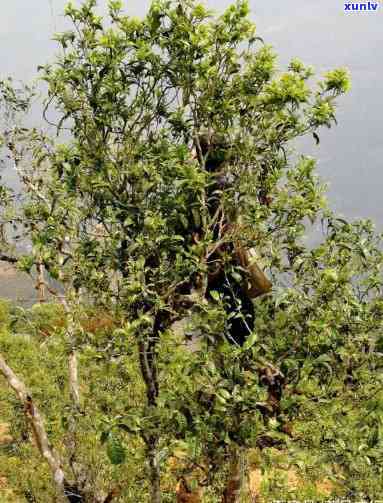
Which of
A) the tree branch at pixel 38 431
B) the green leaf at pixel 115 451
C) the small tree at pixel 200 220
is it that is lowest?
the tree branch at pixel 38 431

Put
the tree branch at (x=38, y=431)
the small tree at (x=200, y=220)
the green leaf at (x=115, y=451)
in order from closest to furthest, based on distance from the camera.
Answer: the green leaf at (x=115, y=451) → the small tree at (x=200, y=220) → the tree branch at (x=38, y=431)

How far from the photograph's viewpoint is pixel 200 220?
20.5 ft

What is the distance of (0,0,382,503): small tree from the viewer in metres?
5.31

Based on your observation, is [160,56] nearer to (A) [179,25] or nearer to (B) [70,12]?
(A) [179,25]

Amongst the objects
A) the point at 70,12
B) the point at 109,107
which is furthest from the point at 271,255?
the point at 70,12

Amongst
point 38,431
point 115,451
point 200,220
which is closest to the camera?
point 115,451

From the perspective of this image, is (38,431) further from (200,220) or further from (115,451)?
(200,220)

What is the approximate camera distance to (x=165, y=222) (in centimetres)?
561

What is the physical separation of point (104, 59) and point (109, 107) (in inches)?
18.9

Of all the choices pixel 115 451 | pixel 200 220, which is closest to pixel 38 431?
pixel 115 451

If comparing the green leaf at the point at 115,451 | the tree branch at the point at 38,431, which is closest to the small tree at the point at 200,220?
the green leaf at the point at 115,451

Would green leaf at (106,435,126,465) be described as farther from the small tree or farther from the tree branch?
the tree branch

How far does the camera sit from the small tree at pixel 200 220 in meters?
5.31

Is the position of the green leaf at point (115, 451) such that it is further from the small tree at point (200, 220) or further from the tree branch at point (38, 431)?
the tree branch at point (38, 431)
